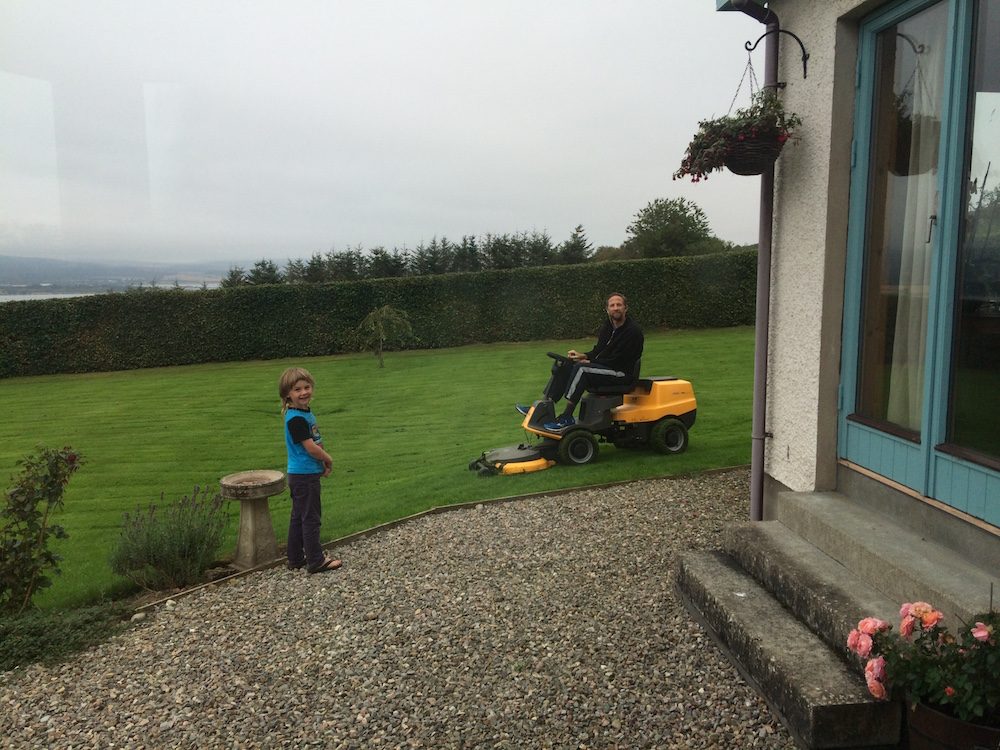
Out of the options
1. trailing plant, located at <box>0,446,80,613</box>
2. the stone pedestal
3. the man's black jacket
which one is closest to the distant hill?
trailing plant, located at <box>0,446,80,613</box>

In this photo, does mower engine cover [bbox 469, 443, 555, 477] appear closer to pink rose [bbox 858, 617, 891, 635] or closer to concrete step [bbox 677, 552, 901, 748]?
concrete step [bbox 677, 552, 901, 748]

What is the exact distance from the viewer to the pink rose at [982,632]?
1878mm

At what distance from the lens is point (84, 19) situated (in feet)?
29.0

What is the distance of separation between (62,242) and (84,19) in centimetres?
288

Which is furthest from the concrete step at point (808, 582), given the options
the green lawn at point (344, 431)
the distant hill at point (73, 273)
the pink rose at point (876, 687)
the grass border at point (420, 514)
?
the distant hill at point (73, 273)

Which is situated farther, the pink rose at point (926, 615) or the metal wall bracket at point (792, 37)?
the metal wall bracket at point (792, 37)

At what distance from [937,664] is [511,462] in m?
4.62

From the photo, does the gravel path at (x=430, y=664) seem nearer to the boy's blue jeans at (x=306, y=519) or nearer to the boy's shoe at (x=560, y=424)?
the boy's blue jeans at (x=306, y=519)

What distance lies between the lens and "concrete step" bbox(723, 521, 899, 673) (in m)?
2.56

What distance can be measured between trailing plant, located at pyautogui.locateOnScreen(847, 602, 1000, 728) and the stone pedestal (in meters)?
3.71

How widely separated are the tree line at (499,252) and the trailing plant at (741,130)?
16.2 m

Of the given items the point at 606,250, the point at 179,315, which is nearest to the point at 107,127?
the point at 179,315

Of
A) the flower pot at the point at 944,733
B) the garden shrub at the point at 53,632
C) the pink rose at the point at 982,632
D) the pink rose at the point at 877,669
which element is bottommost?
the garden shrub at the point at 53,632

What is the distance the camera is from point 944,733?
1884mm
